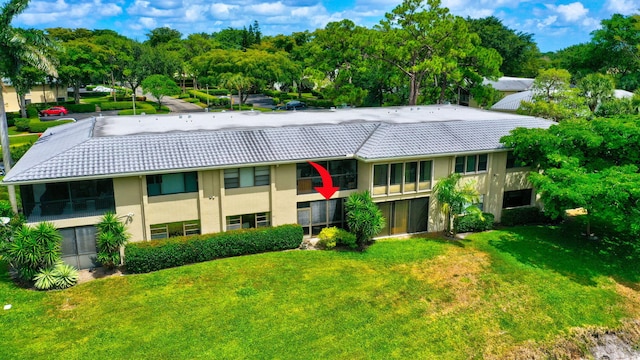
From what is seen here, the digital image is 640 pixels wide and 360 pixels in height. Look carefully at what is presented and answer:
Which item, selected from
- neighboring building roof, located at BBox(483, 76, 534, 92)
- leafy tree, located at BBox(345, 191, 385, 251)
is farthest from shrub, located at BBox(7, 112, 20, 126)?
neighboring building roof, located at BBox(483, 76, 534, 92)

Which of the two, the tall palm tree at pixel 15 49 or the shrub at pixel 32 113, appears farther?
the shrub at pixel 32 113

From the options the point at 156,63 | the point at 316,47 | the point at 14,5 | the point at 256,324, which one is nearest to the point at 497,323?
the point at 256,324

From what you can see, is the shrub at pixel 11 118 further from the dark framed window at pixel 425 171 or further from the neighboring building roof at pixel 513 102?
the neighboring building roof at pixel 513 102

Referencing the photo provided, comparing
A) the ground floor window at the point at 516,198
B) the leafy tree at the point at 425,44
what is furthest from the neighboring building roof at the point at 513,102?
the ground floor window at the point at 516,198

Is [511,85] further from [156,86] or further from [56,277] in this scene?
[56,277]

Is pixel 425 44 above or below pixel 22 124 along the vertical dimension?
above

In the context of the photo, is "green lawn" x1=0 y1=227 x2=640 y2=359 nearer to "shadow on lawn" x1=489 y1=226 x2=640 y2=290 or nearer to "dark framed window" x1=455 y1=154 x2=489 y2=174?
"shadow on lawn" x1=489 y1=226 x2=640 y2=290

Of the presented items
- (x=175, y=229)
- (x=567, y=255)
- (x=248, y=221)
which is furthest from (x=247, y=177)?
(x=567, y=255)
